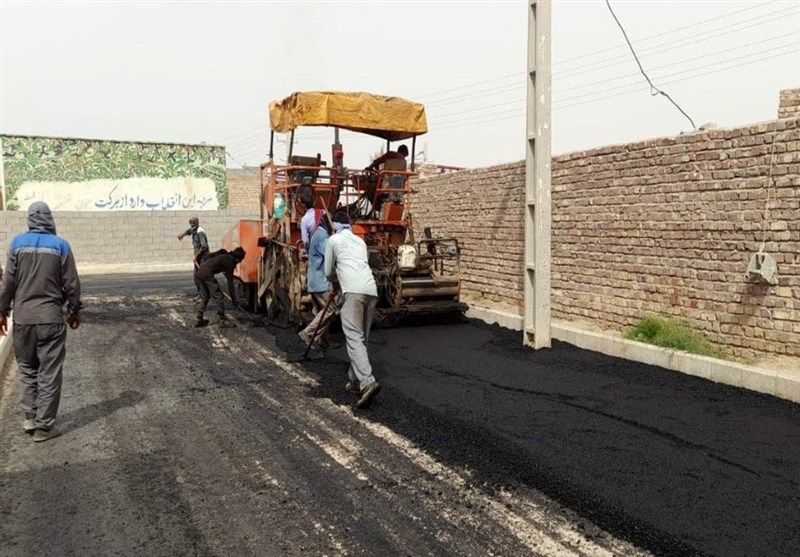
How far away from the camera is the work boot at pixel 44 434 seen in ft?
17.3

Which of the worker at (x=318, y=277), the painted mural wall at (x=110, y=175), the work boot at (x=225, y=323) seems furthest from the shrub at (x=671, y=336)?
the painted mural wall at (x=110, y=175)

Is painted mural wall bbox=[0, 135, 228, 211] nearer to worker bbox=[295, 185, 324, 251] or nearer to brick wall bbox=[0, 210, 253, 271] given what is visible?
brick wall bbox=[0, 210, 253, 271]

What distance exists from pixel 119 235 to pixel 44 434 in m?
19.3

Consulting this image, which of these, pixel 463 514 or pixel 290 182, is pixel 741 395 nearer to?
pixel 463 514

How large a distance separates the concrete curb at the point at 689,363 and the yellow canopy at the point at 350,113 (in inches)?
147

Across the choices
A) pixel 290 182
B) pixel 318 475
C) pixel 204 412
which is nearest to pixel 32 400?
pixel 204 412

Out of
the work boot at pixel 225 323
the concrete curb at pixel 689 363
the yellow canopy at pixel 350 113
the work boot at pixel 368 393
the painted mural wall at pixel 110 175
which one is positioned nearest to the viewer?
the work boot at pixel 368 393

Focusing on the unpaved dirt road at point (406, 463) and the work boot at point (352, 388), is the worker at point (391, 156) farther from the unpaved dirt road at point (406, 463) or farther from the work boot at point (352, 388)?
the work boot at point (352, 388)

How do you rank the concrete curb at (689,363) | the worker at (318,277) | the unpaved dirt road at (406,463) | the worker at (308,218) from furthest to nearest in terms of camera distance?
1. the worker at (308,218)
2. the worker at (318,277)
3. the concrete curb at (689,363)
4. the unpaved dirt road at (406,463)

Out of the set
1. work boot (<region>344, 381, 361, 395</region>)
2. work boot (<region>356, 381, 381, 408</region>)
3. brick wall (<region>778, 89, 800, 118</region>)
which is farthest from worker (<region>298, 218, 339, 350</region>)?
brick wall (<region>778, 89, 800, 118</region>)

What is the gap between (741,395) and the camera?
6223 millimetres

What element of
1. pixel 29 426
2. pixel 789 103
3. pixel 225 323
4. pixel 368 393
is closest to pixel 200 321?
pixel 225 323

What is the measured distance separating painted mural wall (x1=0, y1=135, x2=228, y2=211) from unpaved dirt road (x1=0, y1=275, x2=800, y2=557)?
20306 millimetres

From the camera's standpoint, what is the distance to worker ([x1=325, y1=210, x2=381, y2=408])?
616cm
